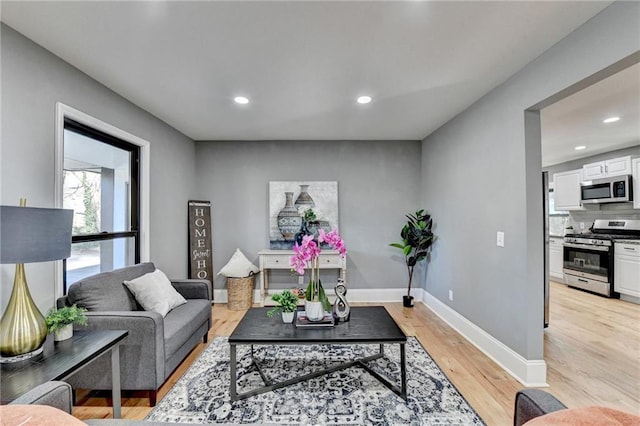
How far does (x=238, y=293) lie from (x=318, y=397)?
91.1 inches

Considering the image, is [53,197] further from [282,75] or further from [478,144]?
[478,144]

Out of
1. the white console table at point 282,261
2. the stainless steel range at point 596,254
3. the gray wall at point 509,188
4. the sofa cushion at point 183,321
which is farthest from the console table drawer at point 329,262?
the stainless steel range at point 596,254

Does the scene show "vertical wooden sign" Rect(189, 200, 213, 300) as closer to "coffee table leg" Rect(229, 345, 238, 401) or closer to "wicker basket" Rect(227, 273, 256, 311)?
"wicker basket" Rect(227, 273, 256, 311)

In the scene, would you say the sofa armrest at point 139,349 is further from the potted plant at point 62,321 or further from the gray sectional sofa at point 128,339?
the potted plant at point 62,321

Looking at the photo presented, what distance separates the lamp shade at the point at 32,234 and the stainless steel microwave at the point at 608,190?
6995 mm

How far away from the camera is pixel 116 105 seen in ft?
9.02

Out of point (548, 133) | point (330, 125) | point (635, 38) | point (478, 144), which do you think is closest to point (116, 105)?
point (330, 125)

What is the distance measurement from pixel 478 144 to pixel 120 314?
346 cm

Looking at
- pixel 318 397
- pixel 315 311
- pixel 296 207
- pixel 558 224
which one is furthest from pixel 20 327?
pixel 558 224

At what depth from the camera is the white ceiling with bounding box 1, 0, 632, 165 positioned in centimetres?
166

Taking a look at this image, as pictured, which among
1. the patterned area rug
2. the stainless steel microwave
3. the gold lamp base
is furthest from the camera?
the stainless steel microwave

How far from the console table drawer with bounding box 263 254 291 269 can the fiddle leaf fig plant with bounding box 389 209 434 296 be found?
1.54 meters

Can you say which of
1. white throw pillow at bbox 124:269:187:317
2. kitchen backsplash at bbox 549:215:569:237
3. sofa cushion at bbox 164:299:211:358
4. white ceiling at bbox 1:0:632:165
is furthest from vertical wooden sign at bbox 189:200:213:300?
kitchen backsplash at bbox 549:215:569:237

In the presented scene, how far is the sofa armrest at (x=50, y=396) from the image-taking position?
3.56 feet
